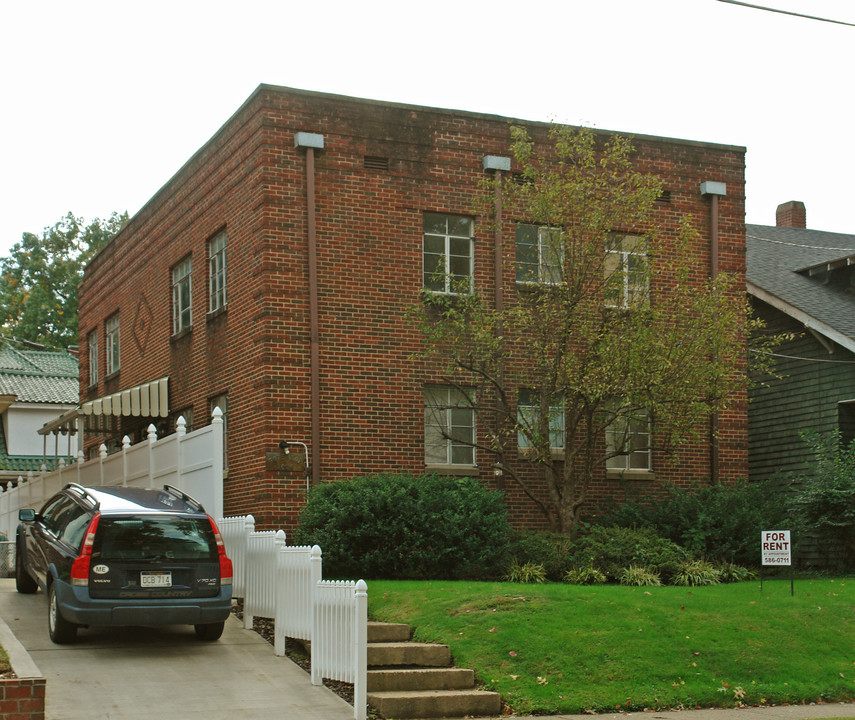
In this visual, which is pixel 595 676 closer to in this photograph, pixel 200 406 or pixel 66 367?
pixel 200 406

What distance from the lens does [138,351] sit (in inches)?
1043

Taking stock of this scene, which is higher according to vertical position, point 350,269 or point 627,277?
point 350,269

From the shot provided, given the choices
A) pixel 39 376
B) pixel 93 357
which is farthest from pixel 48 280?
pixel 93 357

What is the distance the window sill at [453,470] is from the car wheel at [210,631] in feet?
22.9

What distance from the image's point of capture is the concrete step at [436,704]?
11164mm

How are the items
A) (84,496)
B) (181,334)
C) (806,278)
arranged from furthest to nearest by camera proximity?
(806,278), (181,334), (84,496)

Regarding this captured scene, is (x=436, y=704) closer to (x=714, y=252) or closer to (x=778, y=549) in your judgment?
(x=778, y=549)

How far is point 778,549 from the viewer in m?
14.7

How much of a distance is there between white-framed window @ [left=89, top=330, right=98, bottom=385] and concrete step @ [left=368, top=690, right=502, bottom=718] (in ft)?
68.3

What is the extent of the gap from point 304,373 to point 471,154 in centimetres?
513

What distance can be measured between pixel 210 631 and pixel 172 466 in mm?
5277

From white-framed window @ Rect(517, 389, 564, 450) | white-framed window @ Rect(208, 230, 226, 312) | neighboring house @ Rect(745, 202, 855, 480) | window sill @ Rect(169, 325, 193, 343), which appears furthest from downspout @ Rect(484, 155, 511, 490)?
window sill @ Rect(169, 325, 193, 343)

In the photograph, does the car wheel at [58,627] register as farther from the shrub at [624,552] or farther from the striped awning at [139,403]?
the striped awning at [139,403]

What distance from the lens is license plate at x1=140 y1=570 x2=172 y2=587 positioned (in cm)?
1262
